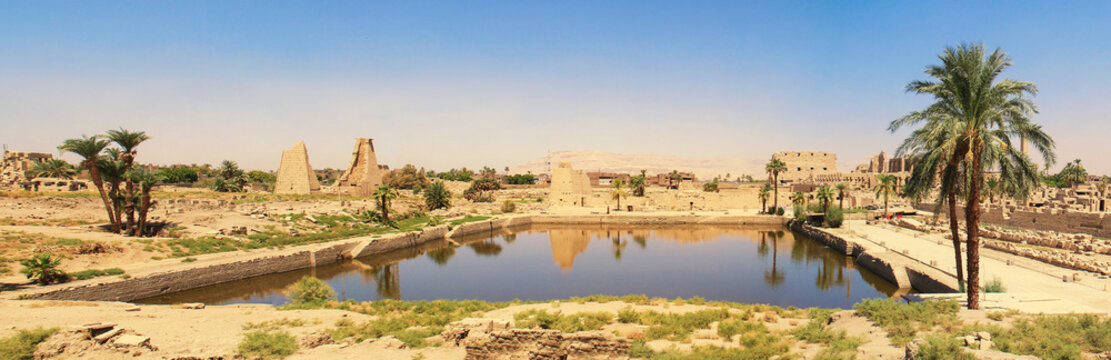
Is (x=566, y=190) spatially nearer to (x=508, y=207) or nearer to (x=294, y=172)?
(x=508, y=207)

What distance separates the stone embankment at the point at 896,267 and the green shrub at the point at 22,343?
22980 mm

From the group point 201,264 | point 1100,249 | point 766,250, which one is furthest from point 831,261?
point 201,264

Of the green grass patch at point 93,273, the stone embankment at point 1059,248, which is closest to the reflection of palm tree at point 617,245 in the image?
the stone embankment at point 1059,248

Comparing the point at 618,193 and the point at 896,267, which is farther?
the point at 618,193

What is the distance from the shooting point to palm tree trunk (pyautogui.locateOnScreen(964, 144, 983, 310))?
10.6m

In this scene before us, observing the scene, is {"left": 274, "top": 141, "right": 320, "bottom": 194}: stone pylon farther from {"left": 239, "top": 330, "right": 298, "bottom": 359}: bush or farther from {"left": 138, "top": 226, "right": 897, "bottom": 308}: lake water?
{"left": 239, "top": 330, "right": 298, "bottom": 359}: bush

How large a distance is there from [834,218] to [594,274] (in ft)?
74.2

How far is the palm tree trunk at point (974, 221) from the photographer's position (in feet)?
34.9

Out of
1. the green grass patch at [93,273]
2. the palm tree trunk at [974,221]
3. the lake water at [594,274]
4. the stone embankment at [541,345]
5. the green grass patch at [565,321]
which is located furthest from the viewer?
the lake water at [594,274]

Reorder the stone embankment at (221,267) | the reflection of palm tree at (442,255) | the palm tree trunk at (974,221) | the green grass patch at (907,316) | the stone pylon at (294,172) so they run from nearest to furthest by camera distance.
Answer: the green grass patch at (907,316) < the palm tree trunk at (974,221) < the stone embankment at (221,267) < the reflection of palm tree at (442,255) < the stone pylon at (294,172)

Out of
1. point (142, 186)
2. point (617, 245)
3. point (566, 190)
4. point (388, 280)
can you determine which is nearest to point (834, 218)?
point (617, 245)

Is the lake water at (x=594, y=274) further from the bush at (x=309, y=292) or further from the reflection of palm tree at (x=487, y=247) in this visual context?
the bush at (x=309, y=292)

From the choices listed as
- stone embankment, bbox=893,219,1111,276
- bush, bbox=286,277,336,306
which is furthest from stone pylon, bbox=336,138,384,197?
stone embankment, bbox=893,219,1111,276

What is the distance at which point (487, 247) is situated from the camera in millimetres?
34531
